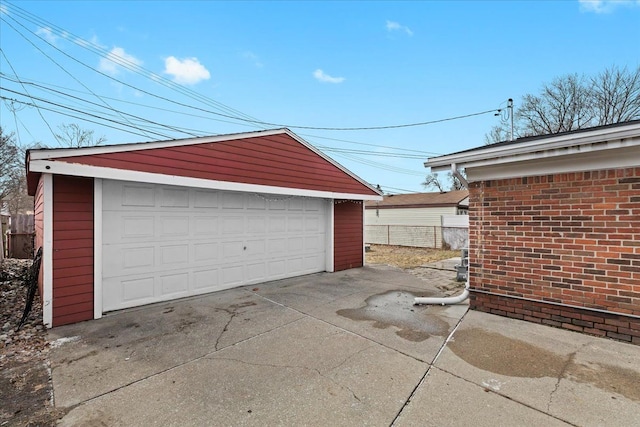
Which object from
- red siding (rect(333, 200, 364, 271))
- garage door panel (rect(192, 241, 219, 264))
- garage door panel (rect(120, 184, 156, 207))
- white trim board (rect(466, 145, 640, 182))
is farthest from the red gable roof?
white trim board (rect(466, 145, 640, 182))

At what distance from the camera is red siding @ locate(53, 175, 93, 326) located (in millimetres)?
4391

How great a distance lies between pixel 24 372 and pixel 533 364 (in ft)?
17.6

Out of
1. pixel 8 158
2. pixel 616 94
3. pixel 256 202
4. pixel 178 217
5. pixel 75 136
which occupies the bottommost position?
pixel 178 217

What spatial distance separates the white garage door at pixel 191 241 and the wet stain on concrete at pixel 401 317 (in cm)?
289

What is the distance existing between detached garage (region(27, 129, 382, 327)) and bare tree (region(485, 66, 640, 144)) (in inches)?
721

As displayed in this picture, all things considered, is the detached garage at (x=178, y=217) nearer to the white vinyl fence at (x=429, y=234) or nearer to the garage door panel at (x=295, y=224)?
the garage door panel at (x=295, y=224)

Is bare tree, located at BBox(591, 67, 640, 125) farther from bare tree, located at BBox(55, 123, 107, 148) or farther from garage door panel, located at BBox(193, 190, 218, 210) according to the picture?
bare tree, located at BBox(55, 123, 107, 148)

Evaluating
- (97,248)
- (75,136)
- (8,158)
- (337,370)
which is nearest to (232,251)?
(97,248)

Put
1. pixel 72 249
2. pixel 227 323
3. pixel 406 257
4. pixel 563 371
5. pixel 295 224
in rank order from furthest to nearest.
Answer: pixel 406 257 → pixel 295 224 → pixel 72 249 → pixel 227 323 → pixel 563 371

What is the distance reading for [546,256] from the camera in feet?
13.1

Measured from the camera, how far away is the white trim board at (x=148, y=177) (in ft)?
13.5

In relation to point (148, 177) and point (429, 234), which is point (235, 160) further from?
point (429, 234)

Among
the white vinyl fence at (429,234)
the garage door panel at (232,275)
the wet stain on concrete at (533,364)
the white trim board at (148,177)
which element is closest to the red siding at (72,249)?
the white trim board at (148,177)

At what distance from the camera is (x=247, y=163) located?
651 centimetres
